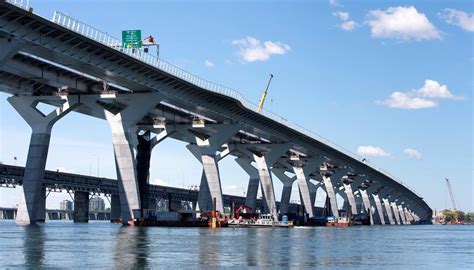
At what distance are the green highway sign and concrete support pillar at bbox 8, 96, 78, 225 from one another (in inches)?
461

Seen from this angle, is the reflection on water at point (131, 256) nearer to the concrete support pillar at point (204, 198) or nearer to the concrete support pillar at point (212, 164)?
the concrete support pillar at point (212, 164)

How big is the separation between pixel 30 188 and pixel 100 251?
51602mm

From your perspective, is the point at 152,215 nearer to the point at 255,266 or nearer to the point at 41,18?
the point at 41,18

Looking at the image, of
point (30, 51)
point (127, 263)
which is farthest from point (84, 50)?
point (127, 263)

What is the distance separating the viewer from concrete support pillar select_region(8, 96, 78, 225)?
106562 mm

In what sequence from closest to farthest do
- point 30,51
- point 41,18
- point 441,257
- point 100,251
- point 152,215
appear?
point 100,251 → point 441,257 → point 41,18 → point 30,51 → point 152,215

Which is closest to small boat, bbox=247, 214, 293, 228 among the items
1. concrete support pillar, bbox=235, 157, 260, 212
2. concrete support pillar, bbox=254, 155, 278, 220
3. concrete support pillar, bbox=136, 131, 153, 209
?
concrete support pillar, bbox=254, 155, 278, 220

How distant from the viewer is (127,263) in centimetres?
4678

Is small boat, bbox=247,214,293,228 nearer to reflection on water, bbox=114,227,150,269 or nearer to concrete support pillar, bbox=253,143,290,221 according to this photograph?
concrete support pillar, bbox=253,143,290,221

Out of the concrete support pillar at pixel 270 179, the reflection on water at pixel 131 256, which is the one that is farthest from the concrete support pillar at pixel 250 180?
the reflection on water at pixel 131 256

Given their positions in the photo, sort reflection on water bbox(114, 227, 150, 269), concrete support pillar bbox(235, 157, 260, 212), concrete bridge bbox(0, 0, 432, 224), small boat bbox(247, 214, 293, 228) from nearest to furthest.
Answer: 1. reflection on water bbox(114, 227, 150, 269)
2. concrete bridge bbox(0, 0, 432, 224)
3. small boat bbox(247, 214, 293, 228)
4. concrete support pillar bbox(235, 157, 260, 212)

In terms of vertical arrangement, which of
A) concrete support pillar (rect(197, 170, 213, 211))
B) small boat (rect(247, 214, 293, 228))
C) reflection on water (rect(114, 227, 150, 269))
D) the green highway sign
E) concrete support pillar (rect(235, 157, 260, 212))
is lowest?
reflection on water (rect(114, 227, 150, 269))

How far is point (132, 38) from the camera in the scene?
4195 inches

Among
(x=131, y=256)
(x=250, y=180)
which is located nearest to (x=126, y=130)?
(x=131, y=256)
